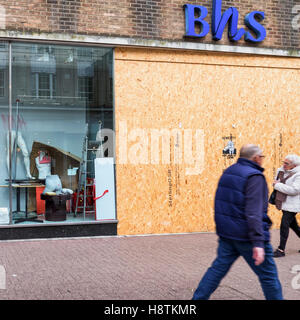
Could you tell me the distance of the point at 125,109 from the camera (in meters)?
11.5

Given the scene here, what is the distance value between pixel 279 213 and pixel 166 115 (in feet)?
11.8

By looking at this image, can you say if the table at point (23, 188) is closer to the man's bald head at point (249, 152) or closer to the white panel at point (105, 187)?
the white panel at point (105, 187)

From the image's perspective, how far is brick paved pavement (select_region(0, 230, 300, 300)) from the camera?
22.0 ft

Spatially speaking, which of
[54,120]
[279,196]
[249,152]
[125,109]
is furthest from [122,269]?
[54,120]

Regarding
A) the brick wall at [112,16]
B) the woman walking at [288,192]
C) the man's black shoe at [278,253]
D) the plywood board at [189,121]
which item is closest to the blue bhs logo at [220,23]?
the brick wall at [112,16]

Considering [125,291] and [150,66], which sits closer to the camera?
[125,291]

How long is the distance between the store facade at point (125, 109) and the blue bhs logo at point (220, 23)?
0.07 feet

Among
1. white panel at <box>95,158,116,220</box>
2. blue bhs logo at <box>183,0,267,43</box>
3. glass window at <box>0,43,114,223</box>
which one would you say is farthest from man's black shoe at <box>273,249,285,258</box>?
blue bhs logo at <box>183,0,267,43</box>

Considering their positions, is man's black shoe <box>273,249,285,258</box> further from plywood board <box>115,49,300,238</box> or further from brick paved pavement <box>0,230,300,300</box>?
plywood board <box>115,49,300,238</box>

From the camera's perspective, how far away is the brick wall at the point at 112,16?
10.7m

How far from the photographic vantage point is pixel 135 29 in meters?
11.4

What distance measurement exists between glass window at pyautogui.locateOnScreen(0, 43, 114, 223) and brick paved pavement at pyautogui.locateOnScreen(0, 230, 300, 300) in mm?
1071
